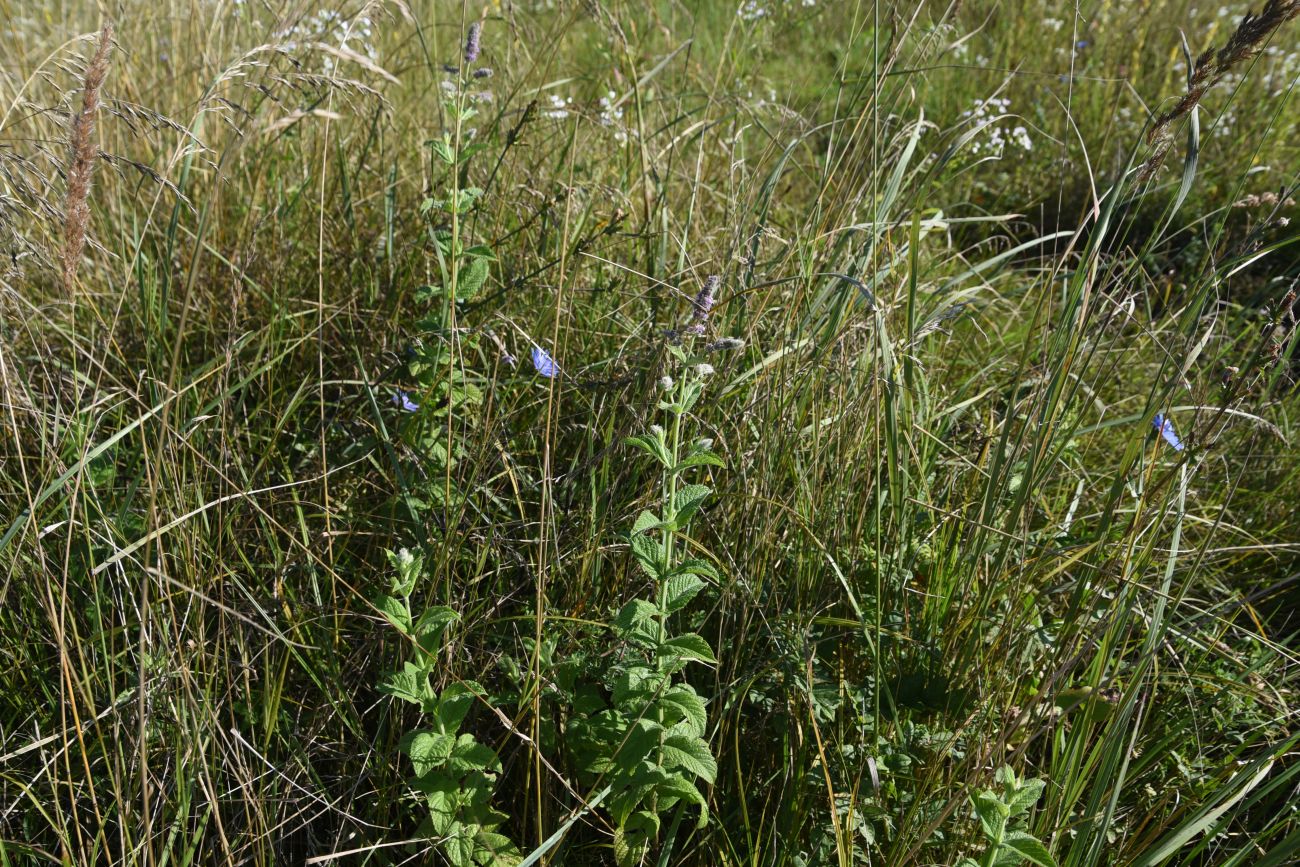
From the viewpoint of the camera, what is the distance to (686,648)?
1.42 metres

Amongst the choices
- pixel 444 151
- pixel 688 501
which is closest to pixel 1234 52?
pixel 688 501

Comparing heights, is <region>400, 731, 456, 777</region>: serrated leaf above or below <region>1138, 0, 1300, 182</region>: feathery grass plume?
below

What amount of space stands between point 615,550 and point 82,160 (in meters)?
0.92

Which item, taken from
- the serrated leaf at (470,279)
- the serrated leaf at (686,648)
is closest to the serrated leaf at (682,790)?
the serrated leaf at (686,648)

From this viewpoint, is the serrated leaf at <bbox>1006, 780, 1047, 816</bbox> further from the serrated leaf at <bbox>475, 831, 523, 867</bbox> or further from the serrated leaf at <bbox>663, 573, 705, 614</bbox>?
the serrated leaf at <bbox>475, 831, 523, 867</bbox>

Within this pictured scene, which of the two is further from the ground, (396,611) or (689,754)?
(396,611)

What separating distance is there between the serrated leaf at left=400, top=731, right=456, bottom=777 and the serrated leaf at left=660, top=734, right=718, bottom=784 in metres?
0.29

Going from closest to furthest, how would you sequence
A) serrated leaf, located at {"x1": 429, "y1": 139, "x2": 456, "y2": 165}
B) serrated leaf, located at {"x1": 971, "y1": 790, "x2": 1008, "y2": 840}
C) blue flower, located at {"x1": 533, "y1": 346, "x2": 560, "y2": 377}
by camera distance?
serrated leaf, located at {"x1": 971, "y1": 790, "x2": 1008, "y2": 840} → serrated leaf, located at {"x1": 429, "y1": 139, "x2": 456, "y2": 165} → blue flower, located at {"x1": 533, "y1": 346, "x2": 560, "y2": 377}

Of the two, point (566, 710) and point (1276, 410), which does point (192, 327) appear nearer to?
point (566, 710)

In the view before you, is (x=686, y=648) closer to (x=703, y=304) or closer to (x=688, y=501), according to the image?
(x=688, y=501)

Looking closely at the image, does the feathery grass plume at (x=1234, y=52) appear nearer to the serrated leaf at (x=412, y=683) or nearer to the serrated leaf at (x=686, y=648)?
the serrated leaf at (x=686, y=648)

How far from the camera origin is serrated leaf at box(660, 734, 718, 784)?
139 centimetres

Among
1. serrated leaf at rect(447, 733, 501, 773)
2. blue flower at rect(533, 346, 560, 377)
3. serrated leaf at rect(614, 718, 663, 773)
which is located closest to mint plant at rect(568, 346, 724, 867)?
serrated leaf at rect(614, 718, 663, 773)

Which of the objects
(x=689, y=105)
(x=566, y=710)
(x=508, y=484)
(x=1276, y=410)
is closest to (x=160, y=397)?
(x=508, y=484)
